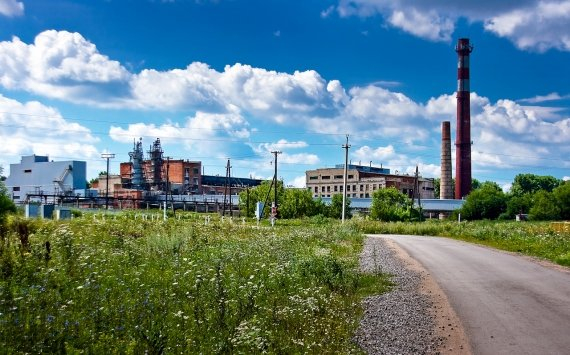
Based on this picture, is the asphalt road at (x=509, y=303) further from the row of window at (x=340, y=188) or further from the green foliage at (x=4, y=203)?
the row of window at (x=340, y=188)

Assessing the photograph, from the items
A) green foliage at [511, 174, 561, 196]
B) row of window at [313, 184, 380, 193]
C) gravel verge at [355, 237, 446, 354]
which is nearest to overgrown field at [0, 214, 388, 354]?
gravel verge at [355, 237, 446, 354]

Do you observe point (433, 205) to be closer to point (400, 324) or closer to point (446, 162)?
point (446, 162)

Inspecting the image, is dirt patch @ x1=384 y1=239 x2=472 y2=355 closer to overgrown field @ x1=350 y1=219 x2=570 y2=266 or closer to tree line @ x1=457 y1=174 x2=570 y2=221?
overgrown field @ x1=350 y1=219 x2=570 y2=266

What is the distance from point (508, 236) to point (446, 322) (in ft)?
91.3

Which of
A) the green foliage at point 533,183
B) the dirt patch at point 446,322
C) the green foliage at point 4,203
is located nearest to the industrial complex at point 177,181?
the green foliage at point 533,183

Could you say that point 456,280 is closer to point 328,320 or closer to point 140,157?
point 328,320

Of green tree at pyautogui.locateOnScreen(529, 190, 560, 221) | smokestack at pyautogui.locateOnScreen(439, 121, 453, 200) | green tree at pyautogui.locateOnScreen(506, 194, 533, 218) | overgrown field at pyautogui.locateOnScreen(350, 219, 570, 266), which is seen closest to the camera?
overgrown field at pyautogui.locateOnScreen(350, 219, 570, 266)

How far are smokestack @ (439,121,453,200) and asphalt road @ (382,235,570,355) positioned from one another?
7118cm

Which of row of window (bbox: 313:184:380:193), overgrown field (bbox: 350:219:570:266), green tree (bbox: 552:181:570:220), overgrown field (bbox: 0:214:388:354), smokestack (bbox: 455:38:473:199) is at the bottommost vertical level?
overgrown field (bbox: 350:219:570:266)

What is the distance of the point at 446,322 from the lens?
1030cm

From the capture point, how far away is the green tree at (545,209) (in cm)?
7481

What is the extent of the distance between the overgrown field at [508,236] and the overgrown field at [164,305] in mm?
12737

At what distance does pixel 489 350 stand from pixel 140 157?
110123mm

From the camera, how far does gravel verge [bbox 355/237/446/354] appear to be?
8648 millimetres
